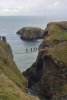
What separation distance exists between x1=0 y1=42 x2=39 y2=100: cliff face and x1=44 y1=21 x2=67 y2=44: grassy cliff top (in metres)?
18.6

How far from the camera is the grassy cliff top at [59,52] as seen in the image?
76375mm

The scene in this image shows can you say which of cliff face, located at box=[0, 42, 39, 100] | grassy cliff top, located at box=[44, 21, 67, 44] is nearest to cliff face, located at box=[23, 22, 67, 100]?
grassy cliff top, located at box=[44, 21, 67, 44]

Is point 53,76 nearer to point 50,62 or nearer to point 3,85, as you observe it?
point 50,62

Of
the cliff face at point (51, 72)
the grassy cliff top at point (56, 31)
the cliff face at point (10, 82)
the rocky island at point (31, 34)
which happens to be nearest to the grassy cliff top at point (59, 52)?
the cliff face at point (51, 72)

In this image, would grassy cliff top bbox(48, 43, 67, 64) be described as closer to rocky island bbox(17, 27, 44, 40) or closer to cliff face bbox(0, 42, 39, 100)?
cliff face bbox(0, 42, 39, 100)

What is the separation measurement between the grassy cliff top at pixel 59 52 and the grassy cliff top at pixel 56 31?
7.29 meters

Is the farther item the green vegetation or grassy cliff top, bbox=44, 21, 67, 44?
grassy cliff top, bbox=44, 21, 67, 44

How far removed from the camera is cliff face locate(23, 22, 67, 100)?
72312mm

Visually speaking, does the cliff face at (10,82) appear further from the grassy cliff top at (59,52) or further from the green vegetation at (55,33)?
the green vegetation at (55,33)

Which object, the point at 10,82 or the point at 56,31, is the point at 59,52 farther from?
the point at 10,82

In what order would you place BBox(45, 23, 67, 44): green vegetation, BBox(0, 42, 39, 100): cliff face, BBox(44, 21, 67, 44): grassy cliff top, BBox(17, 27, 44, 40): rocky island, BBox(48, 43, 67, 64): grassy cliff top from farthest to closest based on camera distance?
BBox(17, 27, 44, 40): rocky island, BBox(44, 21, 67, 44): grassy cliff top, BBox(45, 23, 67, 44): green vegetation, BBox(48, 43, 67, 64): grassy cliff top, BBox(0, 42, 39, 100): cliff face

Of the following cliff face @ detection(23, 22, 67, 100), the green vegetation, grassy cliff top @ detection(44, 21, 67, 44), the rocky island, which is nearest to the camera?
cliff face @ detection(23, 22, 67, 100)

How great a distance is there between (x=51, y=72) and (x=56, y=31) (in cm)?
2531

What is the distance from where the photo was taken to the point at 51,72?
75.5 metres
